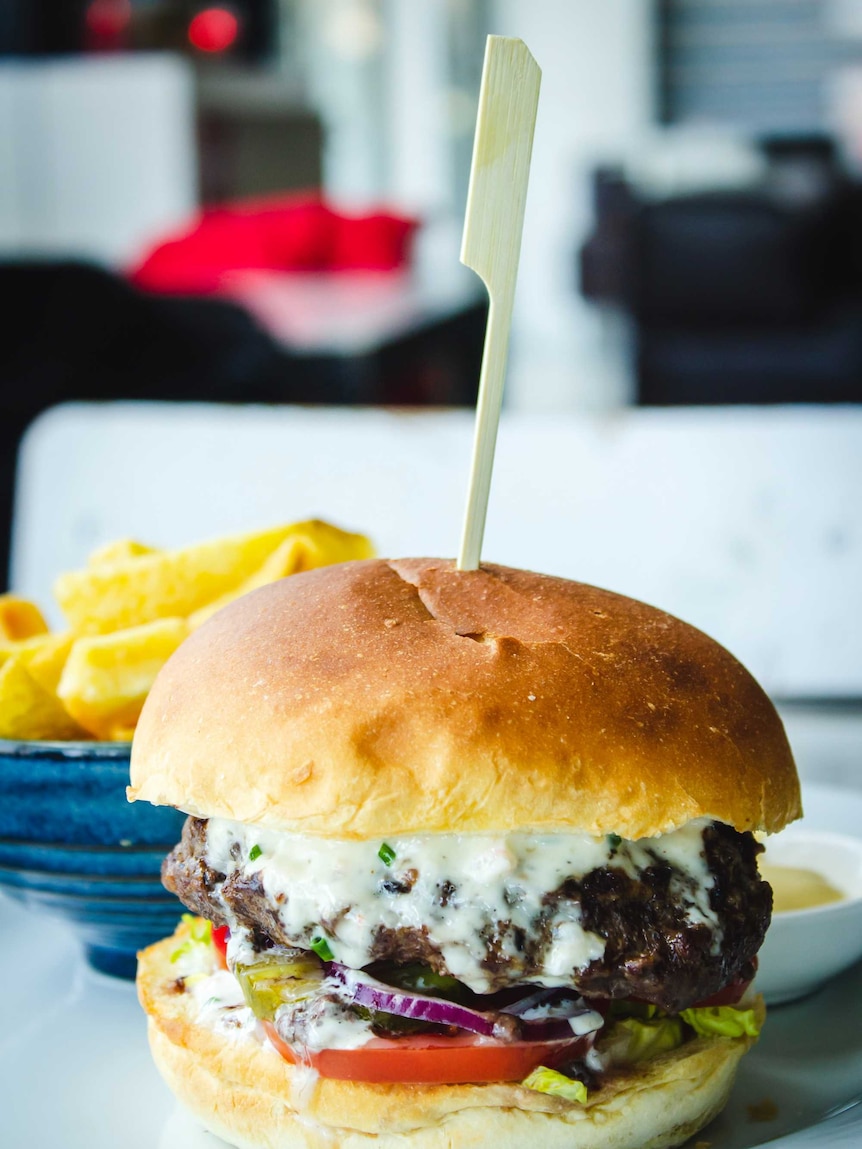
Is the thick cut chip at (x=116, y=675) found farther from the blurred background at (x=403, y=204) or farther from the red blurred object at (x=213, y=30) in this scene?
the red blurred object at (x=213, y=30)

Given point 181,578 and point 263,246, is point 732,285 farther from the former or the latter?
point 181,578

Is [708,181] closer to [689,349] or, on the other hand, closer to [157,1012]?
[689,349]

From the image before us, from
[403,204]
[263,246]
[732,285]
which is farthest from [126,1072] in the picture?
[403,204]

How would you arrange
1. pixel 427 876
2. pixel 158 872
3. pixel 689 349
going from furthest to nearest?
pixel 689 349, pixel 158 872, pixel 427 876

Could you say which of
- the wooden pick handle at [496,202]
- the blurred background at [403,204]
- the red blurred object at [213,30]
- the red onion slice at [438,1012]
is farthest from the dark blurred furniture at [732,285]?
the red onion slice at [438,1012]

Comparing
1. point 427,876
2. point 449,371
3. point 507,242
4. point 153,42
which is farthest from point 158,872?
point 153,42
